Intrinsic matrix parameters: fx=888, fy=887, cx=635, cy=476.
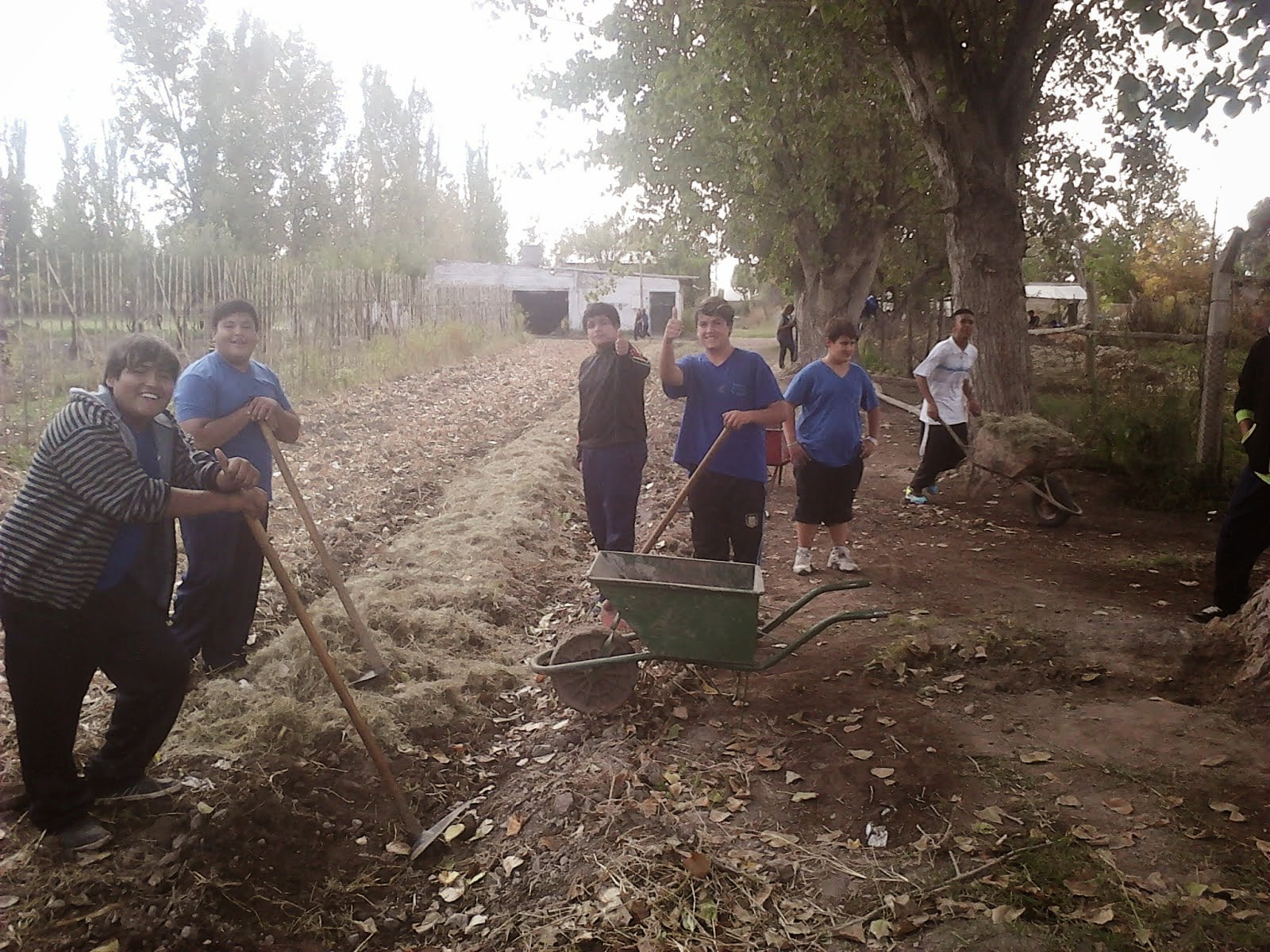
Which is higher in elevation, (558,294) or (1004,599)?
(558,294)

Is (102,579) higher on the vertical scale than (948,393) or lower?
lower

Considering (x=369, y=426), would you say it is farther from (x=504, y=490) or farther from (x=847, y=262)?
(x=847, y=262)

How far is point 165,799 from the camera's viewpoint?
11.1ft

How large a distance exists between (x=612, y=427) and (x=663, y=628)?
4.43ft

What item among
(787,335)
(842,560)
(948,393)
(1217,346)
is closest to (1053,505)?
(948,393)

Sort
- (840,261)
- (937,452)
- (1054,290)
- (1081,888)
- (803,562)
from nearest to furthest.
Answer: (1081,888)
(803,562)
(937,452)
(840,261)
(1054,290)

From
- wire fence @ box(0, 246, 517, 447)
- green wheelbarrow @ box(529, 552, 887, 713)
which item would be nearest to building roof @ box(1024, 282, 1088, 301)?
wire fence @ box(0, 246, 517, 447)

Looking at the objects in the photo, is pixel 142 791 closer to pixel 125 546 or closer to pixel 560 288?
pixel 125 546

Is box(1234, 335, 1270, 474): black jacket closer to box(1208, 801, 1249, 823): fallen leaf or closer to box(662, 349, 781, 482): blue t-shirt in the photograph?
box(1208, 801, 1249, 823): fallen leaf

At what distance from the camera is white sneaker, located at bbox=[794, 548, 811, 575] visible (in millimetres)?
6223

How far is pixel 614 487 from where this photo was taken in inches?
193

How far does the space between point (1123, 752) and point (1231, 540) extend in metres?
1.88

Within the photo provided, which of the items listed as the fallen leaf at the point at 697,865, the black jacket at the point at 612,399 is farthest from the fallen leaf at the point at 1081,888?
the black jacket at the point at 612,399

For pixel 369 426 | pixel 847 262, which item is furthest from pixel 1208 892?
pixel 847 262
